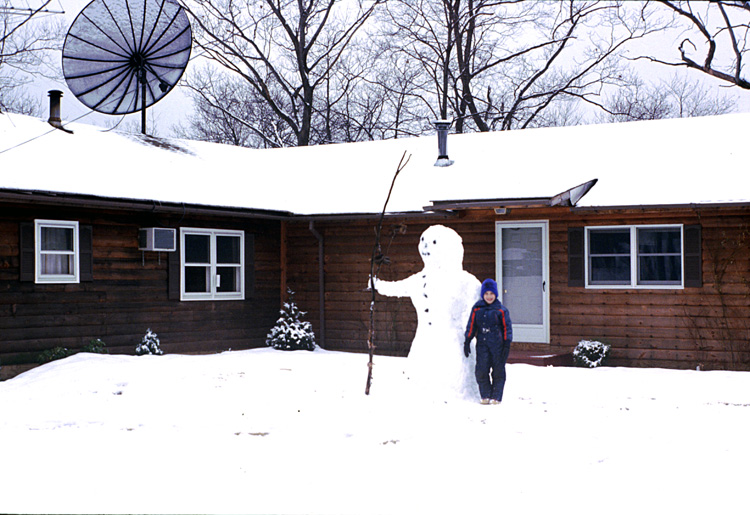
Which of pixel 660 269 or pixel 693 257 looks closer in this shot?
pixel 693 257

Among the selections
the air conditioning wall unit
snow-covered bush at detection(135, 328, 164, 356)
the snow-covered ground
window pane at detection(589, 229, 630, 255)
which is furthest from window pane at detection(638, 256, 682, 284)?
snow-covered bush at detection(135, 328, 164, 356)

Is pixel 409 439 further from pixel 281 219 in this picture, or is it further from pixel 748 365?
pixel 281 219

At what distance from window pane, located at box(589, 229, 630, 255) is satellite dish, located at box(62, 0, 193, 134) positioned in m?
8.86

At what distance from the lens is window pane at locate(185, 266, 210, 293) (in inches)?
573

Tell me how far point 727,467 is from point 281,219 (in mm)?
10606

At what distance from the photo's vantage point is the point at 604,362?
42.9ft

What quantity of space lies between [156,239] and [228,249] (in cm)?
200

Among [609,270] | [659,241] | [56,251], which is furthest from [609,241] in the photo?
[56,251]

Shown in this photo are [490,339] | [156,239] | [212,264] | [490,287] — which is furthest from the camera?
[212,264]

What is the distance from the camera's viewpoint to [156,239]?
13445 millimetres

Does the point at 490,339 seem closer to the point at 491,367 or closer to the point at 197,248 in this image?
the point at 491,367

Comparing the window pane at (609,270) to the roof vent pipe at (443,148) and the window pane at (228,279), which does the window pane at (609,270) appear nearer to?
the roof vent pipe at (443,148)

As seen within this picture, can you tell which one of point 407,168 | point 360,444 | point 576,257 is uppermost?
point 407,168

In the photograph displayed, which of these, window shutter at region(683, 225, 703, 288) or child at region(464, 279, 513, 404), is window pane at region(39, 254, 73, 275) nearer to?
child at region(464, 279, 513, 404)
